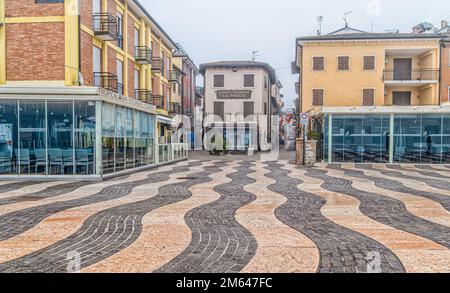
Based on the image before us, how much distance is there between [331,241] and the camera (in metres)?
5.52

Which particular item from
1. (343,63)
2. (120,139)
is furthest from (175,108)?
(120,139)

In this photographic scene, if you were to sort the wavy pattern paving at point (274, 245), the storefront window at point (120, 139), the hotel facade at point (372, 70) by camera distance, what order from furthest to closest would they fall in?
the hotel facade at point (372, 70) < the storefront window at point (120, 139) < the wavy pattern paving at point (274, 245)

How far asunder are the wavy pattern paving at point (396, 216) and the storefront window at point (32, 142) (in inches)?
400

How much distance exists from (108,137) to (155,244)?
1042 cm

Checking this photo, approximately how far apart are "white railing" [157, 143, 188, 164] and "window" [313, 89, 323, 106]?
A: 11.4 m

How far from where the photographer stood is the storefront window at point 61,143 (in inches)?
558

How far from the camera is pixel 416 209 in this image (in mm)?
8023

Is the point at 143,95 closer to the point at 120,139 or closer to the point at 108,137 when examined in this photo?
the point at 120,139

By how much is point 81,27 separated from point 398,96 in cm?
2554

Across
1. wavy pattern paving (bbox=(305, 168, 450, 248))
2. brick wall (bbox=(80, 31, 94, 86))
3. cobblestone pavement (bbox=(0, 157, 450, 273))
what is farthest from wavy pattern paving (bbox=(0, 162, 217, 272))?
brick wall (bbox=(80, 31, 94, 86))

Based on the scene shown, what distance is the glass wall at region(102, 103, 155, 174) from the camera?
49.2 ft

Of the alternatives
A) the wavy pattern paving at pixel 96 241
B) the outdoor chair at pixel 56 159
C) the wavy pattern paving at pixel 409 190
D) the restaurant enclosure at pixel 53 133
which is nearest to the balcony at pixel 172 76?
the restaurant enclosure at pixel 53 133

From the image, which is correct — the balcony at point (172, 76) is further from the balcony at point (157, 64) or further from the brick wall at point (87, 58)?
the brick wall at point (87, 58)

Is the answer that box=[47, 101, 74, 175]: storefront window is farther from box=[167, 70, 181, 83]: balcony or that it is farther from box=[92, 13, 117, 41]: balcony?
box=[167, 70, 181, 83]: balcony
